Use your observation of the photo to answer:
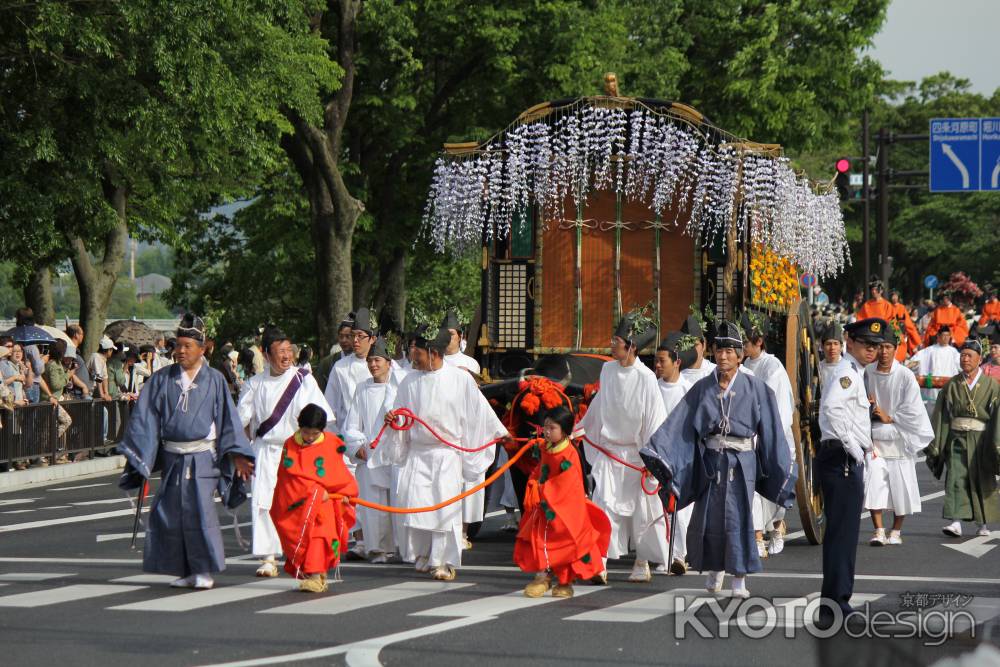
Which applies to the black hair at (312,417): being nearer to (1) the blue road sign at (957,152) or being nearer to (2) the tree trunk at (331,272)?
(2) the tree trunk at (331,272)

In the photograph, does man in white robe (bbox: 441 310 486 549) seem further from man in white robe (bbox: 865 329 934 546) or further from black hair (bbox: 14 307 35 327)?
black hair (bbox: 14 307 35 327)

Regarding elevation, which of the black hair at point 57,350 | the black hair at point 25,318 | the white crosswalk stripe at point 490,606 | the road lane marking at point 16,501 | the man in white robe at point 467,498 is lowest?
the white crosswalk stripe at point 490,606

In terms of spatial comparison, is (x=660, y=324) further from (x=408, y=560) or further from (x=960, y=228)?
(x=960, y=228)

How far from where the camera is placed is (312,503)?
10.8 meters

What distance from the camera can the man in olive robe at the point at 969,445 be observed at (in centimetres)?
1406

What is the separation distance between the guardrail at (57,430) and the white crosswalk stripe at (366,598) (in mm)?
9722

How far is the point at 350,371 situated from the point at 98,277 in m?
17.7

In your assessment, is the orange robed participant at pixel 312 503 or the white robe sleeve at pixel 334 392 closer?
the orange robed participant at pixel 312 503

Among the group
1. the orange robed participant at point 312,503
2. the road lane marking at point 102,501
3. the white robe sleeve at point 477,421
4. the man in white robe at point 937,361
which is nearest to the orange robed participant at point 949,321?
the man in white robe at point 937,361

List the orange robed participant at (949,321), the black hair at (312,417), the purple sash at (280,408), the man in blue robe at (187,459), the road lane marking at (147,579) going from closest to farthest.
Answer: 1. the man in blue robe at (187,459)
2. the black hair at (312,417)
3. the road lane marking at (147,579)
4. the purple sash at (280,408)
5. the orange robed participant at (949,321)

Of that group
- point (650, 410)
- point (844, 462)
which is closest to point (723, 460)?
point (844, 462)

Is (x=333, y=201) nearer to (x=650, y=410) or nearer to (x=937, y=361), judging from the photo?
(x=937, y=361)

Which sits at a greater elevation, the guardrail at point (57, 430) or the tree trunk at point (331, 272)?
the tree trunk at point (331, 272)

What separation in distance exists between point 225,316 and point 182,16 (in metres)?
21.2
